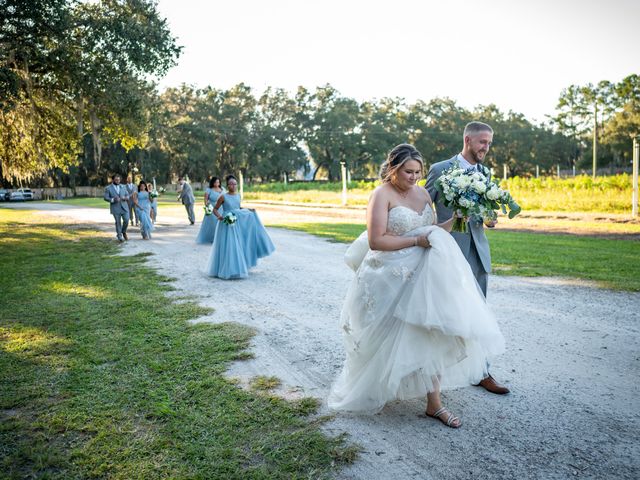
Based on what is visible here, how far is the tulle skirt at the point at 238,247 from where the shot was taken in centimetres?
1010

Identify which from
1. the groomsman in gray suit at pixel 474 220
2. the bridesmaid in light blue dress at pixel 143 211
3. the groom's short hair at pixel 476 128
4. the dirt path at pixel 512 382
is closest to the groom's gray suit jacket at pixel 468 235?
the groomsman in gray suit at pixel 474 220

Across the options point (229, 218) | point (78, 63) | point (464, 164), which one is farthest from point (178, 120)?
point (464, 164)

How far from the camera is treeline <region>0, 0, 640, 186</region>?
57.8 ft

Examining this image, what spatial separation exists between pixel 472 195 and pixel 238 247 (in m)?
6.96

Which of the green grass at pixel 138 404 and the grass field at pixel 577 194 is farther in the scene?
the grass field at pixel 577 194

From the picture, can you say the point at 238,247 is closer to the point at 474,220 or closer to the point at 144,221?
the point at 474,220

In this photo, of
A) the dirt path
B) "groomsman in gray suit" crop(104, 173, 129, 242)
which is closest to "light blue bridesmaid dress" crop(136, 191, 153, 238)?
"groomsman in gray suit" crop(104, 173, 129, 242)

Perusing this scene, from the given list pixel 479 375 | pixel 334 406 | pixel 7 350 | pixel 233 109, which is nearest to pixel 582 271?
pixel 479 375

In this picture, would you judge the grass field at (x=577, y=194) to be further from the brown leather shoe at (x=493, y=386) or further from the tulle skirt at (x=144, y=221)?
the brown leather shoe at (x=493, y=386)

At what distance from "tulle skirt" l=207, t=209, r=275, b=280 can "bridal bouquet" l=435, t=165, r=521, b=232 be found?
21.6 feet

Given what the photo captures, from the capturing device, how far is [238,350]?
5586 millimetres

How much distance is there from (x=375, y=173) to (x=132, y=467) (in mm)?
92160

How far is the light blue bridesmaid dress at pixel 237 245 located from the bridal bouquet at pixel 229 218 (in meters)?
0.08

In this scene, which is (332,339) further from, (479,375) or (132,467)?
(132,467)
